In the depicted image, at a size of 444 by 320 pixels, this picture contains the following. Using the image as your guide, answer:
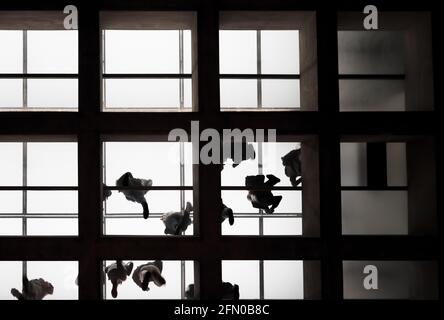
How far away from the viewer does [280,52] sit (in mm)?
4828

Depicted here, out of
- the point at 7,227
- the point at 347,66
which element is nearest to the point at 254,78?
the point at 347,66

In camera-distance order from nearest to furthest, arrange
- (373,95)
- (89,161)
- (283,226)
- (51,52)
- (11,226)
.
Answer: (89,161), (373,95), (11,226), (283,226), (51,52)

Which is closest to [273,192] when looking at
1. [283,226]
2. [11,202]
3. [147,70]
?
[283,226]

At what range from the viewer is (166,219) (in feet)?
13.1

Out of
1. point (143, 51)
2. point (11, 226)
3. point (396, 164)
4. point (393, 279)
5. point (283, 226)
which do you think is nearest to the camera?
point (393, 279)

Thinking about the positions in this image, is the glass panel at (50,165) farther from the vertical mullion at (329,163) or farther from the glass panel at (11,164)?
the vertical mullion at (329,163)

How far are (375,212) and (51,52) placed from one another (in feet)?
11.2

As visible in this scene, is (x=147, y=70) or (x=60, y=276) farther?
(x=147, y=70)

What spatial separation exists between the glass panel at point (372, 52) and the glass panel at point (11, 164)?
311cm

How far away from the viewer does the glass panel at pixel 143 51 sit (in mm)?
4949

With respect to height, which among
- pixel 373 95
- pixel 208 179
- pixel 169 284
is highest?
pixel 373 95

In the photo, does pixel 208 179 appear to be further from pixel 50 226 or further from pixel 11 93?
pixel 11 93

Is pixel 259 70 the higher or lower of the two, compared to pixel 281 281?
higher

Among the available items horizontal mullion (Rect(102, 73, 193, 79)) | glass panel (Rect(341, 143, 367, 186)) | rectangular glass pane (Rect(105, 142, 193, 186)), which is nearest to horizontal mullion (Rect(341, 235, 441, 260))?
glass panel (Rect(341, 143, 367, 186))
